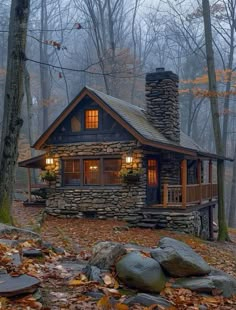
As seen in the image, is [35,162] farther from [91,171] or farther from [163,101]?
[163,101]

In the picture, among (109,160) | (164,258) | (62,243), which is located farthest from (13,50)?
(109,160)

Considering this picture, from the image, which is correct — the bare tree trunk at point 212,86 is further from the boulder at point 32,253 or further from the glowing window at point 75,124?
the boulder at point 32,253

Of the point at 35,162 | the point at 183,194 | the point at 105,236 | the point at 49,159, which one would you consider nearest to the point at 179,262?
the point at 105,236

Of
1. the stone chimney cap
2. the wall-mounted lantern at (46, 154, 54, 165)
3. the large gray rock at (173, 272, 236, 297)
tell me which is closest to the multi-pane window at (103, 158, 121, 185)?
the wall-mounted lantern at (46, 154, 54, 165)

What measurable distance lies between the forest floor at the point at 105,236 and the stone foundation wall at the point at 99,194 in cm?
53

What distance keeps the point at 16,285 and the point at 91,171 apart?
469 inches

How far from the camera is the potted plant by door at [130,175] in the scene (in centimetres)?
1498

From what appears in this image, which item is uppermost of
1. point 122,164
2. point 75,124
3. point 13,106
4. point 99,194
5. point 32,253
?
point 75,124

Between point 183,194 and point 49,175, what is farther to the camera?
point 49,175

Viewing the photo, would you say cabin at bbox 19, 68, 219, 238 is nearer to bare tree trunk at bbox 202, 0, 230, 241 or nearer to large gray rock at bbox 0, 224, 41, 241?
bare tree trunk at bbox 202, 0, 230, 241

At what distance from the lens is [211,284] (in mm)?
5945

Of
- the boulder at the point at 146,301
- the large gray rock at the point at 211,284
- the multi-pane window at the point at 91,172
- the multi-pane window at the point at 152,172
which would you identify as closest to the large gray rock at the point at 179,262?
the large gray rock at the point at 211,284

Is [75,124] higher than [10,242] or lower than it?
higher

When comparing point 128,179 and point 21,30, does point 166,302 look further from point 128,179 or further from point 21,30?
point 128,179
